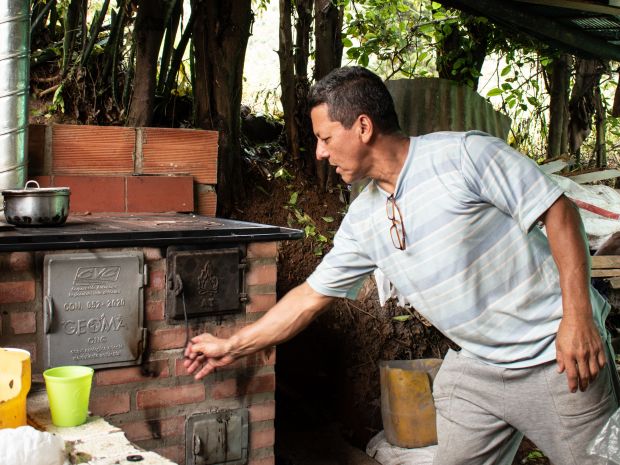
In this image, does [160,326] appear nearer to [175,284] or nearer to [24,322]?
[175,284]

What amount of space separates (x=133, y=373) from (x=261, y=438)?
2.44 feet

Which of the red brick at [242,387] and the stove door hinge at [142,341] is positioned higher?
the stove door hinge at [142,341]

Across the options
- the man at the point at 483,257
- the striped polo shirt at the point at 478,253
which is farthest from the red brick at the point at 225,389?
the striped polo shirt at the point at 478,253

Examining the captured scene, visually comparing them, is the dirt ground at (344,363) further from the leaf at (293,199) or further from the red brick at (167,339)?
the red brick at (167,339)

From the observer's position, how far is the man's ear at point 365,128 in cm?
249

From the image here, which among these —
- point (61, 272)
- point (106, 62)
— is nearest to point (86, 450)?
point (61, 272)

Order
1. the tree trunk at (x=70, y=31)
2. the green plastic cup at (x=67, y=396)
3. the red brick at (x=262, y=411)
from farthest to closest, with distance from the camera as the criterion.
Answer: the tree trunk at (x=70, y=31), the red brick at (x=262, y=411), the green plastic cup at (x=67, y=396)

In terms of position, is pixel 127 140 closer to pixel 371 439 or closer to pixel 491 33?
Result: pixel 371 439

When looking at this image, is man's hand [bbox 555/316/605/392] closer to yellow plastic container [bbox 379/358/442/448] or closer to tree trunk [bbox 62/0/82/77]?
yellow plastic container [bbox 379/358/442/448]

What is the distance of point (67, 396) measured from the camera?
206 centimetres

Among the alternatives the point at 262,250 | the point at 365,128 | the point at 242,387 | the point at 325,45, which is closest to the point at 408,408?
the point at 242,387

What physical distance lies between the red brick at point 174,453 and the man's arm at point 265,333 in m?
0.50

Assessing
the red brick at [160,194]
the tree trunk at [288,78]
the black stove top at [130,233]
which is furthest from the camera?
the tree trunk at [288,78]

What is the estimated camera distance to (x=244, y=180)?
5.09 meters
